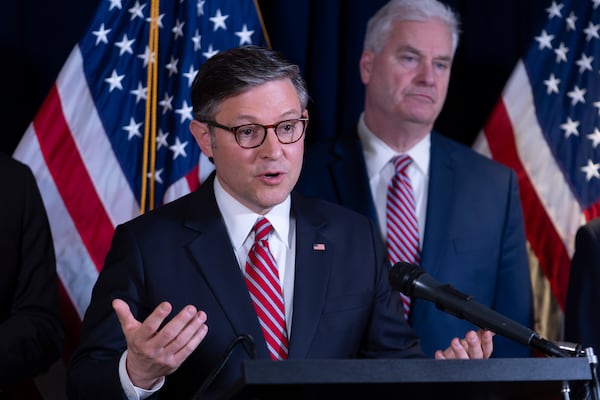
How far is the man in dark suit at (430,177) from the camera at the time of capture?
3342mm

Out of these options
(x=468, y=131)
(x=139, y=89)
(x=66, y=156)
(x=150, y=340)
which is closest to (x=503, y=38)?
(x=468, y=131)

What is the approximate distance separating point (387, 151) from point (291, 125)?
3.74 ft

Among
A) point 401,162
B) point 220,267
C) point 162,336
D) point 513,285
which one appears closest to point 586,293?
point 513,285

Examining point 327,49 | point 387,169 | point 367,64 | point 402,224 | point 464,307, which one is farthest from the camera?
point 327,49

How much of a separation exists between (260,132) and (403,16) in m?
1.33

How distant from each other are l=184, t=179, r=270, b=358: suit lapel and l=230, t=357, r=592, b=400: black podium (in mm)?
753

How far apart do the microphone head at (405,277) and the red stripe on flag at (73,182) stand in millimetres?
1751

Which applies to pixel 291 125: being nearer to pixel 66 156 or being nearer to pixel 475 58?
pixel 66 156

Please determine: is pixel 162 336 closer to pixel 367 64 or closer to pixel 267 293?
pixel 267 293

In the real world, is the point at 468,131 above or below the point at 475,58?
below

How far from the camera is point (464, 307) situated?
1.76 metres

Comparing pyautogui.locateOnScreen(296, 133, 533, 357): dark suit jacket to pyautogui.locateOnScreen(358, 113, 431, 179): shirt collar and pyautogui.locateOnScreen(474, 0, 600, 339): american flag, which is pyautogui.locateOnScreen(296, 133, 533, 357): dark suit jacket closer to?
pyautogui.locateOnScreen(358, 113, 431, 179): shirt collar

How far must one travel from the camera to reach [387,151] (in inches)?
138

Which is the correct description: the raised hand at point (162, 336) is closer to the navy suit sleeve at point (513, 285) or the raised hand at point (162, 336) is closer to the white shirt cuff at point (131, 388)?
the white shirt cuff at point (131, 388)
